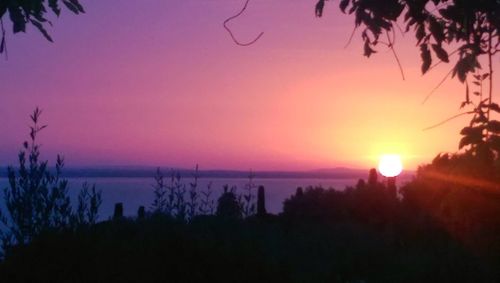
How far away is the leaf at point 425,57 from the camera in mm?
5473

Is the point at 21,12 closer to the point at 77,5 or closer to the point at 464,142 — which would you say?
the point at 77,5

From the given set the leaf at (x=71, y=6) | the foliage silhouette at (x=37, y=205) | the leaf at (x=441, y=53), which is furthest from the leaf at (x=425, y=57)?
the foliage silhouette at (x=37, y=205)

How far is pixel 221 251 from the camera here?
31.4 ft

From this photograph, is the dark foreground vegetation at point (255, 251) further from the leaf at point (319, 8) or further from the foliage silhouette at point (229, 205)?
the leaf at point (319, 8)

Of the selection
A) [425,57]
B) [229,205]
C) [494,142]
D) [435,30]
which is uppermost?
[435,30]

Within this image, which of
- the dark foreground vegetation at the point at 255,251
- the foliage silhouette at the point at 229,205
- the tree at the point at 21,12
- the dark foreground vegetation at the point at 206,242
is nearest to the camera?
the tree at the point at 21,12

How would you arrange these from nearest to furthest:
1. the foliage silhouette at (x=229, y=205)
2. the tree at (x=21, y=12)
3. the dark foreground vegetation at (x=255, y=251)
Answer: the tree at (x=21, y=12), the dark foreground vegetation at (x=255, y=251), the foliage silhouette at (x=229, y=205)

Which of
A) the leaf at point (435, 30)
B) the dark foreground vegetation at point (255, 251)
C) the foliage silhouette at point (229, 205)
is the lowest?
the dark foreground vegetation at point (255, 251)

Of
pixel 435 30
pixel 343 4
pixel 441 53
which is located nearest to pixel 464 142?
pixel 441 53

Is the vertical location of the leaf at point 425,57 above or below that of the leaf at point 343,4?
below

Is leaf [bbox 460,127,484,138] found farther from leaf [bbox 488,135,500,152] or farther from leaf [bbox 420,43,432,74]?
leaf [bbox 420,43,432,74]

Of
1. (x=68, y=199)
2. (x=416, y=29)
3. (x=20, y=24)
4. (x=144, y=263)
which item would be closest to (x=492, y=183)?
(x=416, y=29)

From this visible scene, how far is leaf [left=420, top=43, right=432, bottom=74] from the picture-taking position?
5473mm

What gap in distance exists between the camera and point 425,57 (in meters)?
5.54
